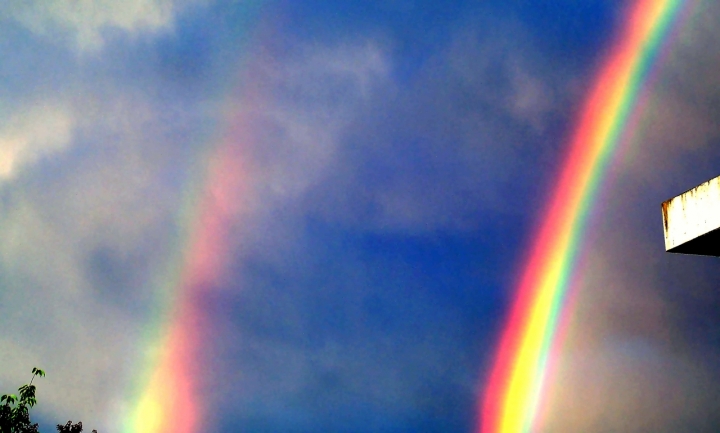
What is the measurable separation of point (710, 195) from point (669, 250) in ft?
4.53

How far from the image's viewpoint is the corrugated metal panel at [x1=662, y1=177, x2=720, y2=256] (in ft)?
35.3

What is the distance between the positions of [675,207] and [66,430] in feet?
70.1

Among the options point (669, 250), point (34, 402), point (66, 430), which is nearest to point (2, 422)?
point (34, 402)

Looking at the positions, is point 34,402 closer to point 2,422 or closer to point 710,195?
point 2,422

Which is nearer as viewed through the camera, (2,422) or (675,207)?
(675,207)

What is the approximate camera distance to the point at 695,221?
1116 centimetres

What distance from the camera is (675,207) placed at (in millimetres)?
11648

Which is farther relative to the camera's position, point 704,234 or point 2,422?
point 2,422

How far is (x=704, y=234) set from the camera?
1096 centimetres

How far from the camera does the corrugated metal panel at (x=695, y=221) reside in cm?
1077

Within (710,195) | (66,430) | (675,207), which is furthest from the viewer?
(66,430)

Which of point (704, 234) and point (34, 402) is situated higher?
point (704, 234)

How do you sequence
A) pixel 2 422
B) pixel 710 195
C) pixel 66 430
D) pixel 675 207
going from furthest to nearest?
pixel 66 430
pixel 2 422
pixel 675 207
pixel 710 195

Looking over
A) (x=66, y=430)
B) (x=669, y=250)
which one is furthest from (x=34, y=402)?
(x=669, y=250)
